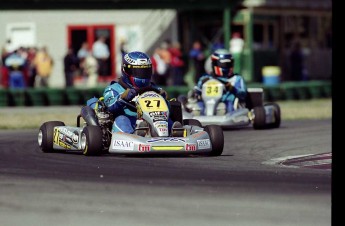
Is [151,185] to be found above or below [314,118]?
above

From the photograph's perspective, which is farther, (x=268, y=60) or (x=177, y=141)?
(x=268, y=60)

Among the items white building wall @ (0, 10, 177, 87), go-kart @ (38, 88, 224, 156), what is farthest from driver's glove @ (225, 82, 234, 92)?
white building wall @ (0, 10, 177, 87)

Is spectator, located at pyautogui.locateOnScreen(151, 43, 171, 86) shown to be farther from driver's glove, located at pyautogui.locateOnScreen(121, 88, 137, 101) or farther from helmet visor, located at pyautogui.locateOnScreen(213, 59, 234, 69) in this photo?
driver's glove, located at pyautogui.locateOnScreen(121, 88, 137, 101)

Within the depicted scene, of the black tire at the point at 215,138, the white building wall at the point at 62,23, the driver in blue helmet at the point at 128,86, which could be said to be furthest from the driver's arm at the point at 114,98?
the white building wall at the point at 62,23

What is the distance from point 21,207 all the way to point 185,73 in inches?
1081

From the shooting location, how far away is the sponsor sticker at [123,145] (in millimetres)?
12578

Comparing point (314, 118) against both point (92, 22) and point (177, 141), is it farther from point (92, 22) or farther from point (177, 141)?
→ point (92, 22)

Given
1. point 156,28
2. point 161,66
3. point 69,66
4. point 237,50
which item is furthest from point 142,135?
point 156,28

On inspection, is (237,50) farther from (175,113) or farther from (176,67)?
(175,113)

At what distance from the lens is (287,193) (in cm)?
951

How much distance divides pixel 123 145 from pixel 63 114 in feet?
38.1

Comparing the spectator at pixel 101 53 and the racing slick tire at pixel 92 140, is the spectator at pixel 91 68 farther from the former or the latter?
the racing slick tire at pixel 92 140
